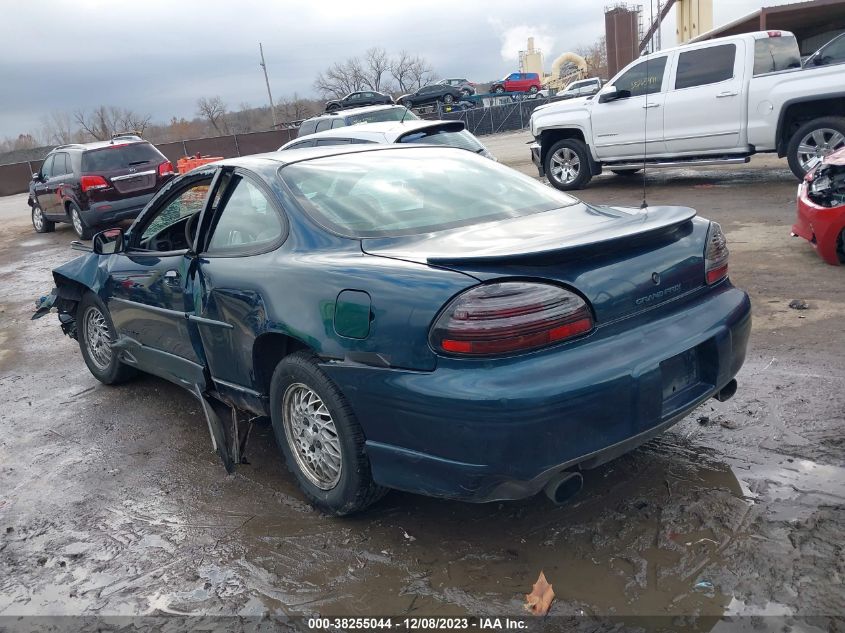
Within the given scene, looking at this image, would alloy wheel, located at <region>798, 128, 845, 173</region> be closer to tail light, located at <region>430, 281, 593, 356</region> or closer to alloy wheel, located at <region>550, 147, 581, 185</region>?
alloy wheel, located at <region>550, 147, 581, 185</region>

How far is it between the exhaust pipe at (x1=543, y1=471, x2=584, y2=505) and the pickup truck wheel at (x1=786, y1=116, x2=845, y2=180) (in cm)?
837

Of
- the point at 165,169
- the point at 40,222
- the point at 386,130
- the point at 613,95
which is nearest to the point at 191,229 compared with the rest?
the point at 386,130

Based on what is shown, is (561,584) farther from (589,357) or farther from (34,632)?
(34,632)

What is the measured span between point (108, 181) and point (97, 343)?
905 centimetres

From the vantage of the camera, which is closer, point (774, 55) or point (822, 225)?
point (822, 225)

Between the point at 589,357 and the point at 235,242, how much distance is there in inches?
79.4

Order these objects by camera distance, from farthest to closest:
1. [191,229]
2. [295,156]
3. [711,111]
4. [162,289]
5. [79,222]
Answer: [79,222] → [711,111] → [162,289] → [191,229] → [295,156]

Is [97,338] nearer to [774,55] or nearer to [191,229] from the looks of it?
[191,229]

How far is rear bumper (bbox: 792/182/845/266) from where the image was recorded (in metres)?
6.11

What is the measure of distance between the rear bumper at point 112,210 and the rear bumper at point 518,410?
39.4 ft

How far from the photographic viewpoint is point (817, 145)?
9.74 m

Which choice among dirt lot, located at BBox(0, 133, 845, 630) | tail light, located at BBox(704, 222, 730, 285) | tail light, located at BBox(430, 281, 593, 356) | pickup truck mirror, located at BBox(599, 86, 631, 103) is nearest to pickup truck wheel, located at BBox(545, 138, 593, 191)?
pickup truck mirror, located at BBox(599, 86, 631, 103)

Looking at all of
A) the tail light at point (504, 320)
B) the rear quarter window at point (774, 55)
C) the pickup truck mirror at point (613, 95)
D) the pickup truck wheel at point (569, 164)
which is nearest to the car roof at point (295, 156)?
the tail light at point (504, 320)

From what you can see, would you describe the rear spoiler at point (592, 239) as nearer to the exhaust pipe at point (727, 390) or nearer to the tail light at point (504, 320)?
the tail light at point (504, 320)
